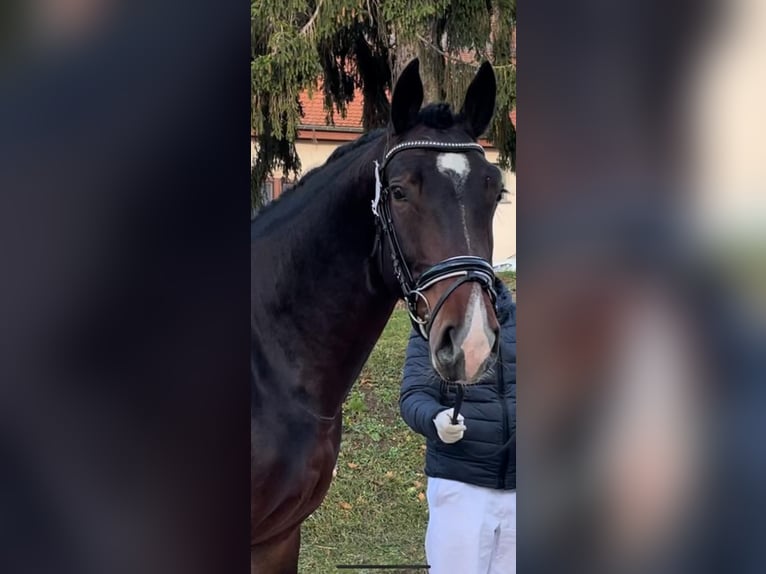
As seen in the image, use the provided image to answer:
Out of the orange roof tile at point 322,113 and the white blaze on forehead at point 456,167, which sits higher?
the orange roof tile at point 322,113

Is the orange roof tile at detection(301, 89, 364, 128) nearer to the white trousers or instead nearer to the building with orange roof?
the building with orange roof

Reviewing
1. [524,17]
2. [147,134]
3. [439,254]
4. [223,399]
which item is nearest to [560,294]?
[439,254]

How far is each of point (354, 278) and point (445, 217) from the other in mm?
344

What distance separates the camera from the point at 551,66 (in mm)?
1156

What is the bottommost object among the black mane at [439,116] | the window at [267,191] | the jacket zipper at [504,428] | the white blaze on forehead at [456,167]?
the jacket zipper at [504,428]

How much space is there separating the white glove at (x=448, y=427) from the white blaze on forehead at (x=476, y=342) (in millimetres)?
271

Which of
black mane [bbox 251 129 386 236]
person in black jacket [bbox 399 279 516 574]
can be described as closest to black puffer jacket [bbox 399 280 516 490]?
person in black jacket [bbox 399 279 516 574]

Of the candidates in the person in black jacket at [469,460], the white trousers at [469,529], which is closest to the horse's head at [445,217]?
the person in black jacket at [469,460]

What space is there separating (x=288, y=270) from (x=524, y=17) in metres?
0.85

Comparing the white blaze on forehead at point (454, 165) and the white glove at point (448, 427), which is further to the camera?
the white glove at point (448, 427)

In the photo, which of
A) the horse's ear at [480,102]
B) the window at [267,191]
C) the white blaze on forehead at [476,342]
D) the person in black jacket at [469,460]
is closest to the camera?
the white blaze on forehead at [476,342]

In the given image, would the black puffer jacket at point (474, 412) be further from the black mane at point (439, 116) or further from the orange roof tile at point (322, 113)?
the orange roof tile at point (322, 113)

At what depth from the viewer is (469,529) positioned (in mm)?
1738

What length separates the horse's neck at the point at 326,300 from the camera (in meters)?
1.70
